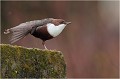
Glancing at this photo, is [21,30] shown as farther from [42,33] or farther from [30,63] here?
[30,63]

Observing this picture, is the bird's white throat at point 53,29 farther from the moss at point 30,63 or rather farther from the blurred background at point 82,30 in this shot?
the blurred background at point 82,30

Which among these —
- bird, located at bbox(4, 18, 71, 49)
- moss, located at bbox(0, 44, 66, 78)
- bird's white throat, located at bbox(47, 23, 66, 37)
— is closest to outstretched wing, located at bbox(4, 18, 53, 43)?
bird, located at bbox(4, 18, 71, 49)

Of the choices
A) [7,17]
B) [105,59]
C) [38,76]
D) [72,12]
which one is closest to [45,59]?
[38,76]

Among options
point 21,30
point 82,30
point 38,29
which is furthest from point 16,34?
point 82,30

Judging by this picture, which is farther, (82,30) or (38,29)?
(82,30)

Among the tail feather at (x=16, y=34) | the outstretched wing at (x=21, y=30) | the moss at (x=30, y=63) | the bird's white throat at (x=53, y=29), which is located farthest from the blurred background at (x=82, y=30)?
the moss at (x=30, y=63)

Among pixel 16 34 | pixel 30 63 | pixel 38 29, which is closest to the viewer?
pixel 30 63

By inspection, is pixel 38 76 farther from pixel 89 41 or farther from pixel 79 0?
pixel 79 0
